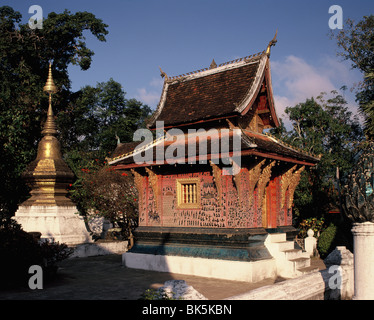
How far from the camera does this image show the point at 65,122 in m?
39.1

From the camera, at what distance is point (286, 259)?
45.9 ft

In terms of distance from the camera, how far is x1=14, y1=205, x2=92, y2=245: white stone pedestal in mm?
20125

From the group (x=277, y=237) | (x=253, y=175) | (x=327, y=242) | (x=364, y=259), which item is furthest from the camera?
(x=327, y=242)

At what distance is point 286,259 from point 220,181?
11.2 feet

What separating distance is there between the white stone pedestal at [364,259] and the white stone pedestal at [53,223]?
614 inches

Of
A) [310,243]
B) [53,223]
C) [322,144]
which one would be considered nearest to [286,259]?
[310,243]

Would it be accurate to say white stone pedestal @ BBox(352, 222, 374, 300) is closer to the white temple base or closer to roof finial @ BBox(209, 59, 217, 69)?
the white temple base

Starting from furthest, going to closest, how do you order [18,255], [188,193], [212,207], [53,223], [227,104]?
1. [53,223]
2. [188,193]
3. [227,104]
4. [212,207]
5. [18,255]

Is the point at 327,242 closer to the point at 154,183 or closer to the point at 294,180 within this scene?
the point at 294,180

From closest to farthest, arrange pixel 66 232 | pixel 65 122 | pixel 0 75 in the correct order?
pixel 66 232
pixel 0 75
pixel 65 122

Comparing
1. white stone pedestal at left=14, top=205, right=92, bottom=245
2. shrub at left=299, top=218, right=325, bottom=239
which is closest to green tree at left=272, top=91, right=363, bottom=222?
shrub at left=299, top=218, right=325, bottom=239

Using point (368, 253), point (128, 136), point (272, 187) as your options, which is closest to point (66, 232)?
point (272, 187)

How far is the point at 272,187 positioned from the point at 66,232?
10540 mm
